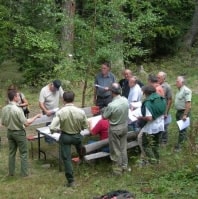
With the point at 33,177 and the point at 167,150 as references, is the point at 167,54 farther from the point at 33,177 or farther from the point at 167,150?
the point at 33,177

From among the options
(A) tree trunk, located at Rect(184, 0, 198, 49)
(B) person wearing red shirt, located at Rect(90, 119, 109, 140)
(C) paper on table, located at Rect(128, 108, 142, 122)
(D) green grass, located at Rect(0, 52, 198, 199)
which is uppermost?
(A) tree trunk, located at Rect(184, 0, 198, 49)

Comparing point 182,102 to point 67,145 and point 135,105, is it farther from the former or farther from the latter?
point 67,145

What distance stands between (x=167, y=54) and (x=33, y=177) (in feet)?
51.1

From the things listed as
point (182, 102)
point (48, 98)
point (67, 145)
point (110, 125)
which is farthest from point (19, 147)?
point (182, 102)

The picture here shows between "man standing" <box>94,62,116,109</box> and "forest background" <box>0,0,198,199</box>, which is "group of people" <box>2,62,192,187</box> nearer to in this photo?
"forest background" <box>0,0,198,199</box>

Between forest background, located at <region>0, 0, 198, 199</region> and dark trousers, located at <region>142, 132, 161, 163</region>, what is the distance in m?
0.20

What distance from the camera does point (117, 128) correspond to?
8469 millimetres

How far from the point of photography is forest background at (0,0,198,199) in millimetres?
8102

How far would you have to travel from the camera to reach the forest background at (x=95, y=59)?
319 inches

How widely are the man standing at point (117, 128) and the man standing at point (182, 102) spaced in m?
1.64

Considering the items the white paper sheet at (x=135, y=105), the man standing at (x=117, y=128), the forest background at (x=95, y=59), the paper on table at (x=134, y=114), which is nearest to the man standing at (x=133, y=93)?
the white paper sheet at (x=135, y=105)

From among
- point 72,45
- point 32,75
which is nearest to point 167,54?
point 32,75

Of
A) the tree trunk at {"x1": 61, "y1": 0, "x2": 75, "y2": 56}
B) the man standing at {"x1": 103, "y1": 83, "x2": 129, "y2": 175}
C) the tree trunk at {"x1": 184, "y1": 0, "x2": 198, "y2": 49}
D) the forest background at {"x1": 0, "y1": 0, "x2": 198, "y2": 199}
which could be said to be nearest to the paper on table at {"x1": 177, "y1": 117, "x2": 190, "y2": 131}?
the forest background at {"x1": 0, "y1": 0, "x2": 198, "y2": 199}

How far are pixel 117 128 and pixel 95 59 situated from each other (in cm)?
380
